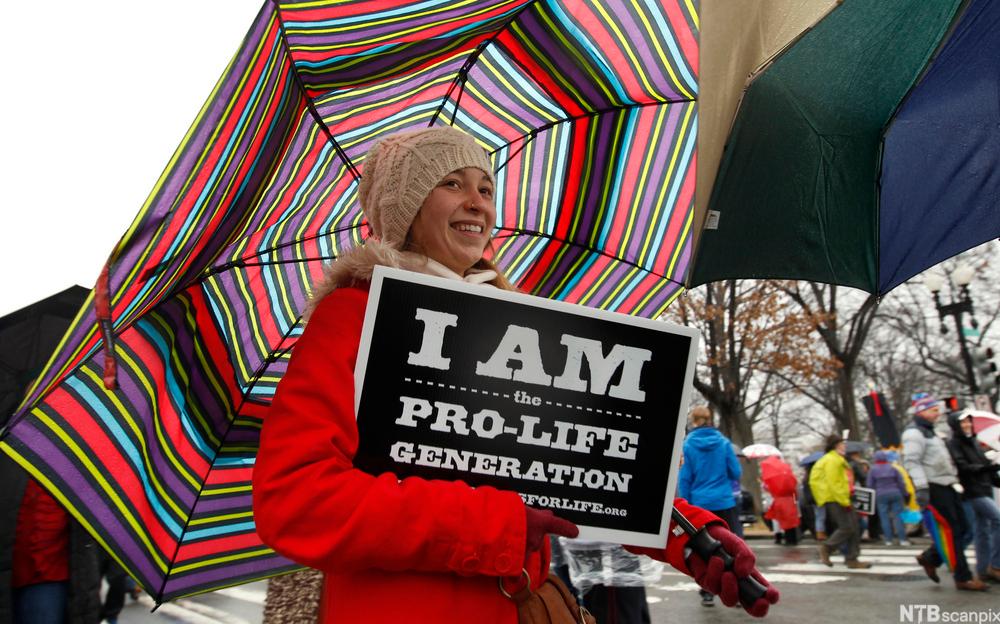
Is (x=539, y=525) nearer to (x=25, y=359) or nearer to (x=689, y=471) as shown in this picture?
(x=25, y=359)

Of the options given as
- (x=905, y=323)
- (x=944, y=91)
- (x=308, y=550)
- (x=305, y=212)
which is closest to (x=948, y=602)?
(x=944, y=91)

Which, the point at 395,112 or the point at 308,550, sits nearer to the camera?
the point at 308,550

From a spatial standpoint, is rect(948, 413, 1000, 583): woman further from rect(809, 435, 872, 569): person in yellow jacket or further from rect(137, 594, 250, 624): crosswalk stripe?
rect(137, 594, 250, 624): crosswalk stripe

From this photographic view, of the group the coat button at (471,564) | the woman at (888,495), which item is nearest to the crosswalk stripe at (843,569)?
the woman at (888,495)

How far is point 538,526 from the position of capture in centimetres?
187

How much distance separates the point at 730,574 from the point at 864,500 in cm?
1400

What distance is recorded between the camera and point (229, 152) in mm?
2195

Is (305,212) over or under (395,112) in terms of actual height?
under

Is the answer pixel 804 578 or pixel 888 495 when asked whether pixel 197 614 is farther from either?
pixel 888 495

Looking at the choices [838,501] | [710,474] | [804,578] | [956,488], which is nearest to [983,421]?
[956,488]

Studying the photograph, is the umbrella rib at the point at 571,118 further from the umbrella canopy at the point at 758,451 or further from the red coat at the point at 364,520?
the umbrella canopy at the point at 758,451

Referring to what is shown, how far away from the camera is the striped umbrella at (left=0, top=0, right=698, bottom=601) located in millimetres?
2209

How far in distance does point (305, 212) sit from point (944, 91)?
7.85 ft

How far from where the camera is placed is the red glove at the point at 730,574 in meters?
1.99
